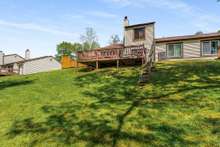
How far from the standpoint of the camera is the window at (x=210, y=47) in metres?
28.3

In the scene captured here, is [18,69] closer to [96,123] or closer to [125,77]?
[125,77]

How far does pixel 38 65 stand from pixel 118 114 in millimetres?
42559

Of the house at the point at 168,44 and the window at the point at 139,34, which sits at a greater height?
the window at the point at 139,34

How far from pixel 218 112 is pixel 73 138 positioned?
5.47 meters

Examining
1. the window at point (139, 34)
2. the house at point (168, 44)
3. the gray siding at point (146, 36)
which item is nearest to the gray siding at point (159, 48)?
the house at point (168, 44)

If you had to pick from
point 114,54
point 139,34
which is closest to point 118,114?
point 114,54

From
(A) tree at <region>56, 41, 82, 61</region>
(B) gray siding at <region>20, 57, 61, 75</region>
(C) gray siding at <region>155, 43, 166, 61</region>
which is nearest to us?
(C) gray siding at <region>155, 43, 166, 61</region>

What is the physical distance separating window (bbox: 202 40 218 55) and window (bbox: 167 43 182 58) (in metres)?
2.68

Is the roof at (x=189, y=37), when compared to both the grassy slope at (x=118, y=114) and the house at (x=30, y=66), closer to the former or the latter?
the grassy slope at (x=118, y=114)

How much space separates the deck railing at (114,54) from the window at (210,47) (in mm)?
9913

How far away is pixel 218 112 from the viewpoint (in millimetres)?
9609

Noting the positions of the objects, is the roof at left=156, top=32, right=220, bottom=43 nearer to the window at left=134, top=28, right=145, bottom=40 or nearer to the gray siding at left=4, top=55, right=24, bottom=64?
the window at left=134, top=28, right=145, bottom=40

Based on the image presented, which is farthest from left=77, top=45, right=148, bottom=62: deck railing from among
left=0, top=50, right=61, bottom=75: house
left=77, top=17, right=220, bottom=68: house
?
left=0, top=50, right=61, bottom=75: house

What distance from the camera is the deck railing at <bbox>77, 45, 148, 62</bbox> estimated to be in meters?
22.4
